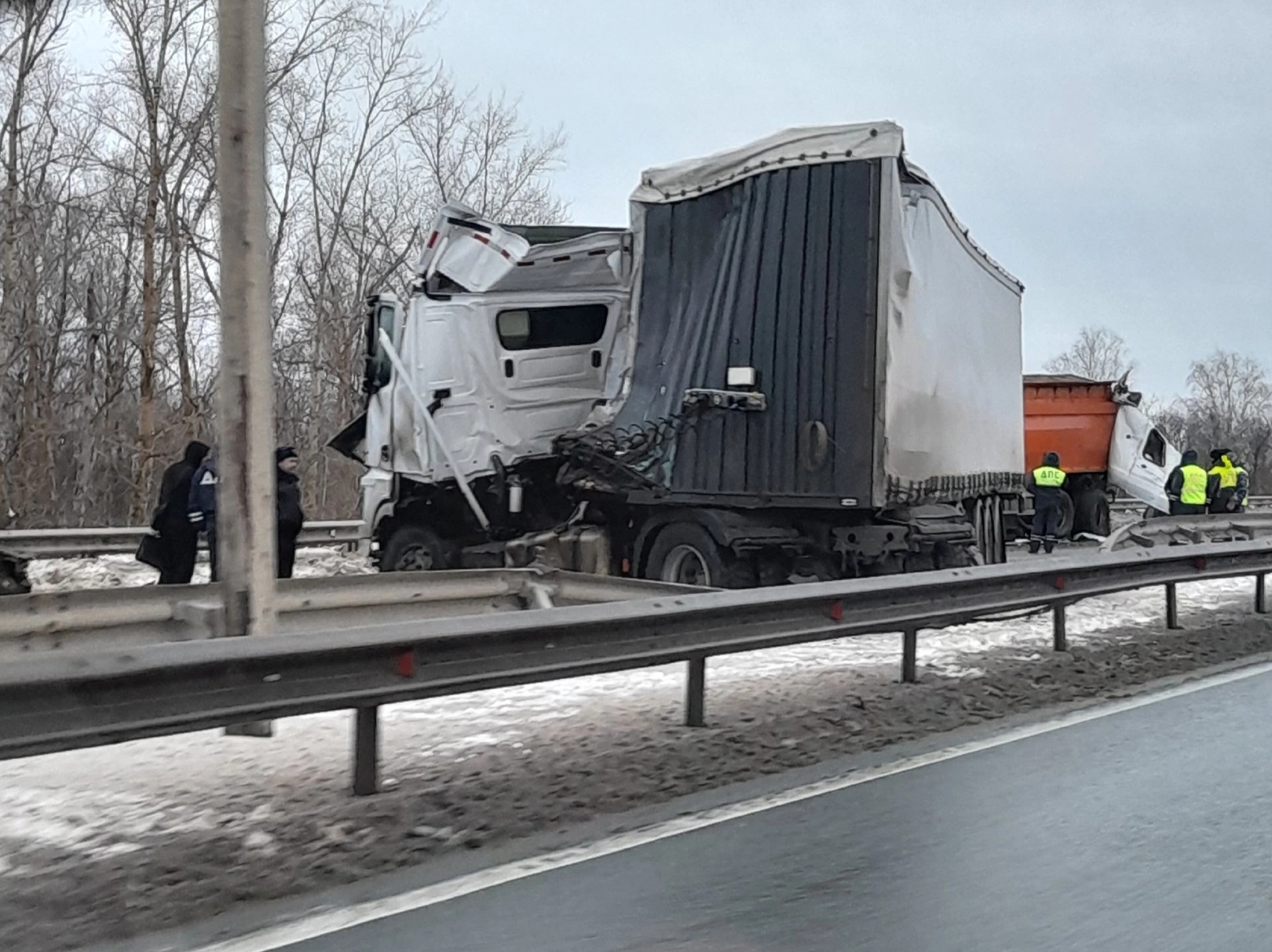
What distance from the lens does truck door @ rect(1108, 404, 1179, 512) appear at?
82.8ft

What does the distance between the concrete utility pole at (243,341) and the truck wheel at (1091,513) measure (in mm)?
21089

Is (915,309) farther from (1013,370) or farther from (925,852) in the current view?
(925,852)

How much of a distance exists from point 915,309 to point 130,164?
23.0m

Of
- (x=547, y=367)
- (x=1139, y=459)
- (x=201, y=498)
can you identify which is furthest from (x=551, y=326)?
(x=1139, y=459)

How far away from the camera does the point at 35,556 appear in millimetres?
17688

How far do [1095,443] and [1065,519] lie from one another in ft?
6.16

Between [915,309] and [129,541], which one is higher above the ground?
[915,309]

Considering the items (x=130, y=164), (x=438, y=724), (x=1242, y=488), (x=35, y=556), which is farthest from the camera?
(x=130, y=164)

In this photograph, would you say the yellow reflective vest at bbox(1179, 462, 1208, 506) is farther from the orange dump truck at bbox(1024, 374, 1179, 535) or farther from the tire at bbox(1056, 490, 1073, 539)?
the orange dump truck at bbox(1024, 374, 1179, 535)

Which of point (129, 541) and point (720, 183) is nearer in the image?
point (720, 183)

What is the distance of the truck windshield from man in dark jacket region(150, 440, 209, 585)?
3073 mm

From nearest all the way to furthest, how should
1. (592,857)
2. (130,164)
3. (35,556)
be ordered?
(592,857), (35,556), (130,164)

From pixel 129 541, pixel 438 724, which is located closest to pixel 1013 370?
pixel 438 724

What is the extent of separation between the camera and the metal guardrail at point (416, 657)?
4.47 metres
